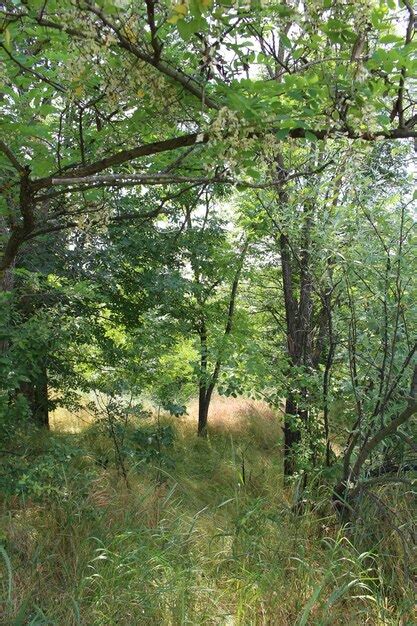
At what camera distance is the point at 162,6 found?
4.87 feet

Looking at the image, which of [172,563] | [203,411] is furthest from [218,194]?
[172,563]

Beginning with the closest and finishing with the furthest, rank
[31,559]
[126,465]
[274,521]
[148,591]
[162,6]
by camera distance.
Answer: [162,6] < [148,591] < [31,559] < [274,521] < [126,465]

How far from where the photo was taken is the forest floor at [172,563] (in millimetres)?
2227

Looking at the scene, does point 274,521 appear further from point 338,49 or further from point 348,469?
point 338,49

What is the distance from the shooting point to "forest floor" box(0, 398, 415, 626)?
2227 millimetres

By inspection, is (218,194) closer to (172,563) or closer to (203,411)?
(203,411)

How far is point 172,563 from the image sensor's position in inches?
104

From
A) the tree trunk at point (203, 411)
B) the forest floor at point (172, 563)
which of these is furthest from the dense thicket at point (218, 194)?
the tree trunk at point (203, 411)

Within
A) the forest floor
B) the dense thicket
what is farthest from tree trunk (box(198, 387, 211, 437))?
the forest floor

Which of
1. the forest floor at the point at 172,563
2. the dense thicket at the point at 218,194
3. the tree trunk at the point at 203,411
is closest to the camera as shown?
the dense thicket at the point at 218,194

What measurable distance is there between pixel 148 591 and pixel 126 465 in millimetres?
2407

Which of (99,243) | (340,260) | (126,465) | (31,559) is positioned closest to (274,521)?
(31,559)

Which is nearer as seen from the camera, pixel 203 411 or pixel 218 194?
pixel 218 194

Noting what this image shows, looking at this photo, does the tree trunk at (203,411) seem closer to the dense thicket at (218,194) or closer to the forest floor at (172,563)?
the dense thicket at (218,194)
